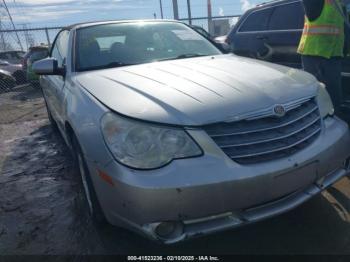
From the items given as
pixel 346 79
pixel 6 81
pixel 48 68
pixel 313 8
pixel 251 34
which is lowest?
pixel 6 81

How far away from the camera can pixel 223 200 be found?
6.85 ft

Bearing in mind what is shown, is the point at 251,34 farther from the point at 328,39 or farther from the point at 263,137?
the point at 263,137

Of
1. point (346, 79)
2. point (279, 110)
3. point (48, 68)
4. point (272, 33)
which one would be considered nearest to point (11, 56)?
point (272, 33)

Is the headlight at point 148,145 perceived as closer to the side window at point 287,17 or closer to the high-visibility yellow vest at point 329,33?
the high-visibility yellow vest at point 329,33

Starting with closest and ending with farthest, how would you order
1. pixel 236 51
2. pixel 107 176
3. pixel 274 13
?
pixel 107 176 < pixel 274 13 < pixel 236 51

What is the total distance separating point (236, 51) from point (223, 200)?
433cm

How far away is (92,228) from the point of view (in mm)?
3041

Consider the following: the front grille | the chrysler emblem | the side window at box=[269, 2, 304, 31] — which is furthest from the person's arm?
the chrysler emblem

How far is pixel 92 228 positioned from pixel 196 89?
1.41 m

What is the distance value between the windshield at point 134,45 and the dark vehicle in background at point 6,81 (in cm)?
1089

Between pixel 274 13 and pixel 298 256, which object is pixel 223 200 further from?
pixel 274 13

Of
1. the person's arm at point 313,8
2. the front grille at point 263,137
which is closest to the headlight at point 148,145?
the front grille at point 263,137

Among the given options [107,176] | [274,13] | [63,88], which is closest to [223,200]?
[107,176]

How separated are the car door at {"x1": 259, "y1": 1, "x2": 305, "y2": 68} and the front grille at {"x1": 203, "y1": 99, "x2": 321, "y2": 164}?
2.84 m
